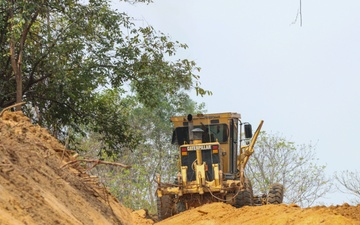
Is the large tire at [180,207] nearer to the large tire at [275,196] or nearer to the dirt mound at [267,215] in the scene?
the dirt mound at [267,215]

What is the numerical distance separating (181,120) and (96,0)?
5321mm

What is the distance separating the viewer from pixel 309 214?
1310 cm

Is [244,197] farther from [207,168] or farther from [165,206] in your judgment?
[165,206]

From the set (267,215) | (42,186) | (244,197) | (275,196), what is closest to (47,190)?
(42,186)

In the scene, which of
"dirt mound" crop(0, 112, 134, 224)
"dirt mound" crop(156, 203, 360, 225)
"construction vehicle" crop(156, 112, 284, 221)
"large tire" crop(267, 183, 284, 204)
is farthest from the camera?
"large tire" crop(267, 183, 284, 204)

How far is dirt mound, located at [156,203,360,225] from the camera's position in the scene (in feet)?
40.3

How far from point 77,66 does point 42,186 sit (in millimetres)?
12263

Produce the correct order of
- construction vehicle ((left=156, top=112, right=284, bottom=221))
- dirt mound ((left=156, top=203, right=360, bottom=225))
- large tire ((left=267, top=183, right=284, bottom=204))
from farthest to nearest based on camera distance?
large tire ((left=267, top=183, right=284, bottom=204))
construction vehicle ((left=156, top=112, right=284, bottom=221))
dirt mound ((left=156, top=203, right=360, bottom=225))

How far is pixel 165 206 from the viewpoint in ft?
59.1

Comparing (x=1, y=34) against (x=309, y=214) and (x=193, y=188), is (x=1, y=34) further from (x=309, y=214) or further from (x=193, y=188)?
(x=309, y=214)

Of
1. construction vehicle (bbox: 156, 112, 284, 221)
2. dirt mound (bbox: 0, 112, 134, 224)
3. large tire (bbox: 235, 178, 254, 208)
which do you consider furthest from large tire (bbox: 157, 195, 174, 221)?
dirt mound (bbox: 0, 112, 134, 224)

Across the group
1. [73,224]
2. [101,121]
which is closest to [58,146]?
[73,224]

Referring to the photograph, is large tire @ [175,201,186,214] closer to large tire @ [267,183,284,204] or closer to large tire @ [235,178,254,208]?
large tire @ [235,178,254,208]

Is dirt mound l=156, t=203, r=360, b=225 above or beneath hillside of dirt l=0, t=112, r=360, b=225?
beneath
